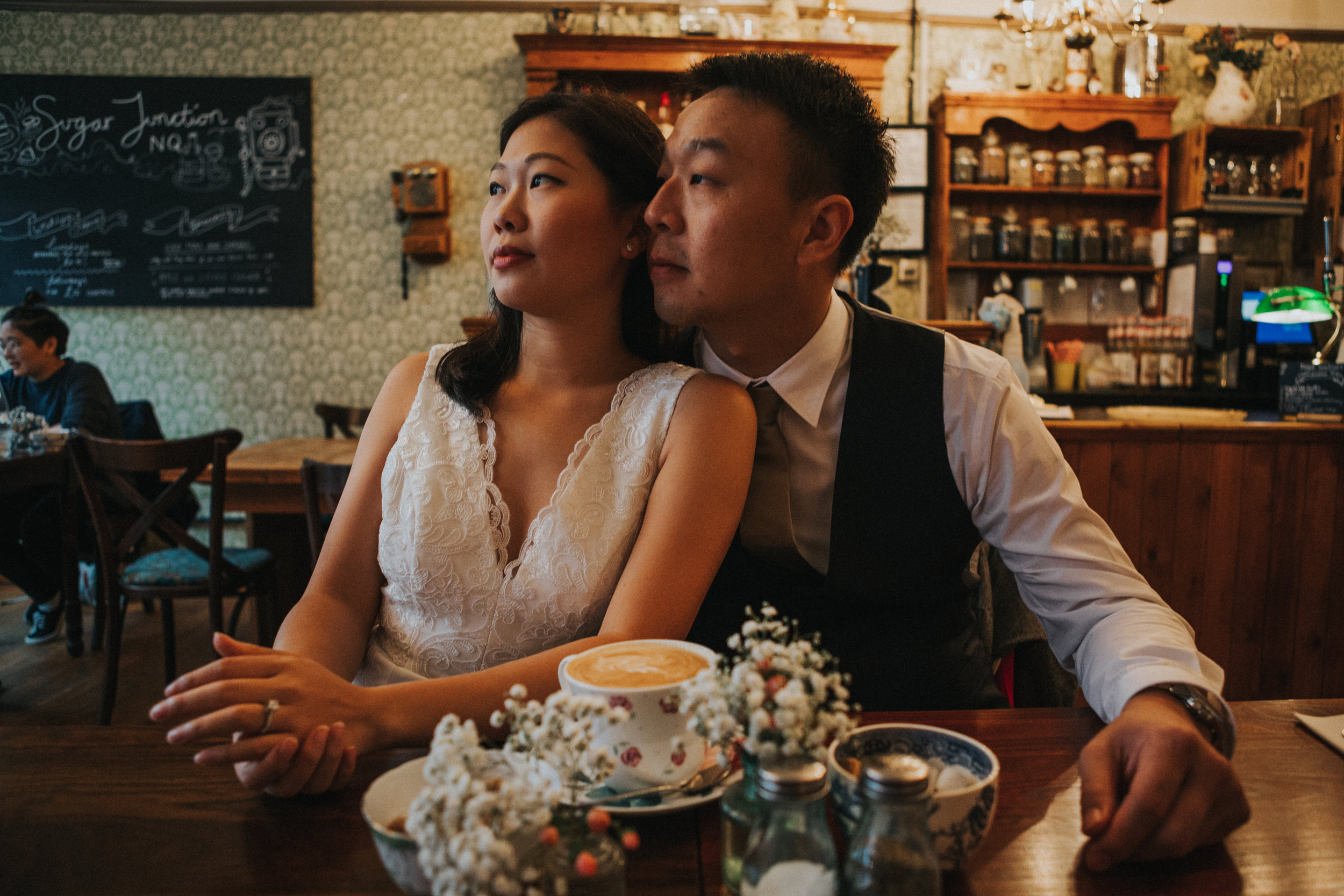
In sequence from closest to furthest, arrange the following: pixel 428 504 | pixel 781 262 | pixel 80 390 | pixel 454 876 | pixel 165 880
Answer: pixel 454 876, pixel 165 880, pixel 428 504, pixel 781 262, pixel 80 390

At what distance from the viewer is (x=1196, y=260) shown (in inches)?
188

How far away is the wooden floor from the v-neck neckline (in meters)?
2.17

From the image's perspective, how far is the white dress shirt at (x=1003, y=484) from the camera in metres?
1.21

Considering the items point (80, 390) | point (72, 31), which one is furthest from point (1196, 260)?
point (72, 31)

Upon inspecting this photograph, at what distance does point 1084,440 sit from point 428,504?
8.12 feet

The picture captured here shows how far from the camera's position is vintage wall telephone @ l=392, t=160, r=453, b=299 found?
16.4ft

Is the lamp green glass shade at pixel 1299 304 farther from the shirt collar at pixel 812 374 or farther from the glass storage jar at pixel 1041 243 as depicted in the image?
the shirt collar at pixel 812 374

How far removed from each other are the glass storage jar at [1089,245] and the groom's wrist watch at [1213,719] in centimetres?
456

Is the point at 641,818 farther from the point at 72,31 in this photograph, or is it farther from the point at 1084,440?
the point at 72,31

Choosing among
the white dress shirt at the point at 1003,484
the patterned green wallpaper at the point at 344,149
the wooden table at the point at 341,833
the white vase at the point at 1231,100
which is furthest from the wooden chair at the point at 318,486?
the white vase at the point at 1231,100

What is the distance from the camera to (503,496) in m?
1.34

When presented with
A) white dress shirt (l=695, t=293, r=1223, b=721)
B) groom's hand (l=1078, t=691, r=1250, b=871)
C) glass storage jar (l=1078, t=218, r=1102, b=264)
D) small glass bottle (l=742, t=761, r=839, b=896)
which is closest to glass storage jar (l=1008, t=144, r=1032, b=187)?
glass storage jar (l=1078, t=218, r=1102, b=264)

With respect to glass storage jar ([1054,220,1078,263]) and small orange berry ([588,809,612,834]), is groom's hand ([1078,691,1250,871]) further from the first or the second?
glass storage jar ([1054,220,1078,263])

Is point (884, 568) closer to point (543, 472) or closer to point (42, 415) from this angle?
point (543, 472)
